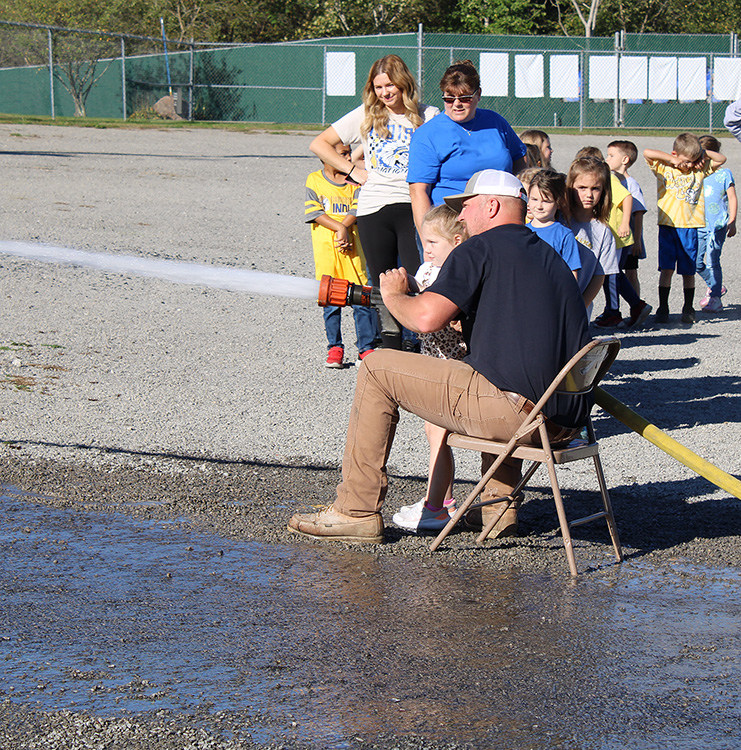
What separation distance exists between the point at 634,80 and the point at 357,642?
28603 millimetres

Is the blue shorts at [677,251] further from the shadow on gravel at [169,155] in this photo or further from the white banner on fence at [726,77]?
the white banner on fence at [726,77]

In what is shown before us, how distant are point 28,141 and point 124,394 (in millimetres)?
15545

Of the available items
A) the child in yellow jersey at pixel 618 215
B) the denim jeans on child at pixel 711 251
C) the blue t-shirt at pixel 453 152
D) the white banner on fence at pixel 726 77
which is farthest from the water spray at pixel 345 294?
the white banner on fence at pixel 726 77

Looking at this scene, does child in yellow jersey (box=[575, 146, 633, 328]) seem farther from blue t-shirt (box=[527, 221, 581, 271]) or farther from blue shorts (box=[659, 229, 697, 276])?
blue t-shirt (box=[527, 221, 581, 271])

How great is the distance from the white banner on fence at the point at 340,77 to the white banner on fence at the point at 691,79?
9316mm

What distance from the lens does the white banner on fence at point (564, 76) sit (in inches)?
1157

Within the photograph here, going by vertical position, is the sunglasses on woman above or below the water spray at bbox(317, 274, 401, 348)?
above

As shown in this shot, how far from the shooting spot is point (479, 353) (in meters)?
4.29

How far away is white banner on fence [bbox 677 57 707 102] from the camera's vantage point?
29.0 m

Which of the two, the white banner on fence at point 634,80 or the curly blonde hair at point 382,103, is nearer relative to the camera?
the curly blonde hair at point 382,103

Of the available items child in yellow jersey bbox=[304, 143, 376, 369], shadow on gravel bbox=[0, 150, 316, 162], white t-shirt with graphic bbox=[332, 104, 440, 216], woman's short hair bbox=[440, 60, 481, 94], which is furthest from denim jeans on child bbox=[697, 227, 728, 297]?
shadow on gravel bbox=[0, 150, 316, 162]

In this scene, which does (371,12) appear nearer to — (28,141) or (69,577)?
(28,141)

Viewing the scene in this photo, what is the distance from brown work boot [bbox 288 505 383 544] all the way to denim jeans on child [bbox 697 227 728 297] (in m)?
6.70

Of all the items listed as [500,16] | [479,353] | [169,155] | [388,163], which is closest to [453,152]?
[388,163]
